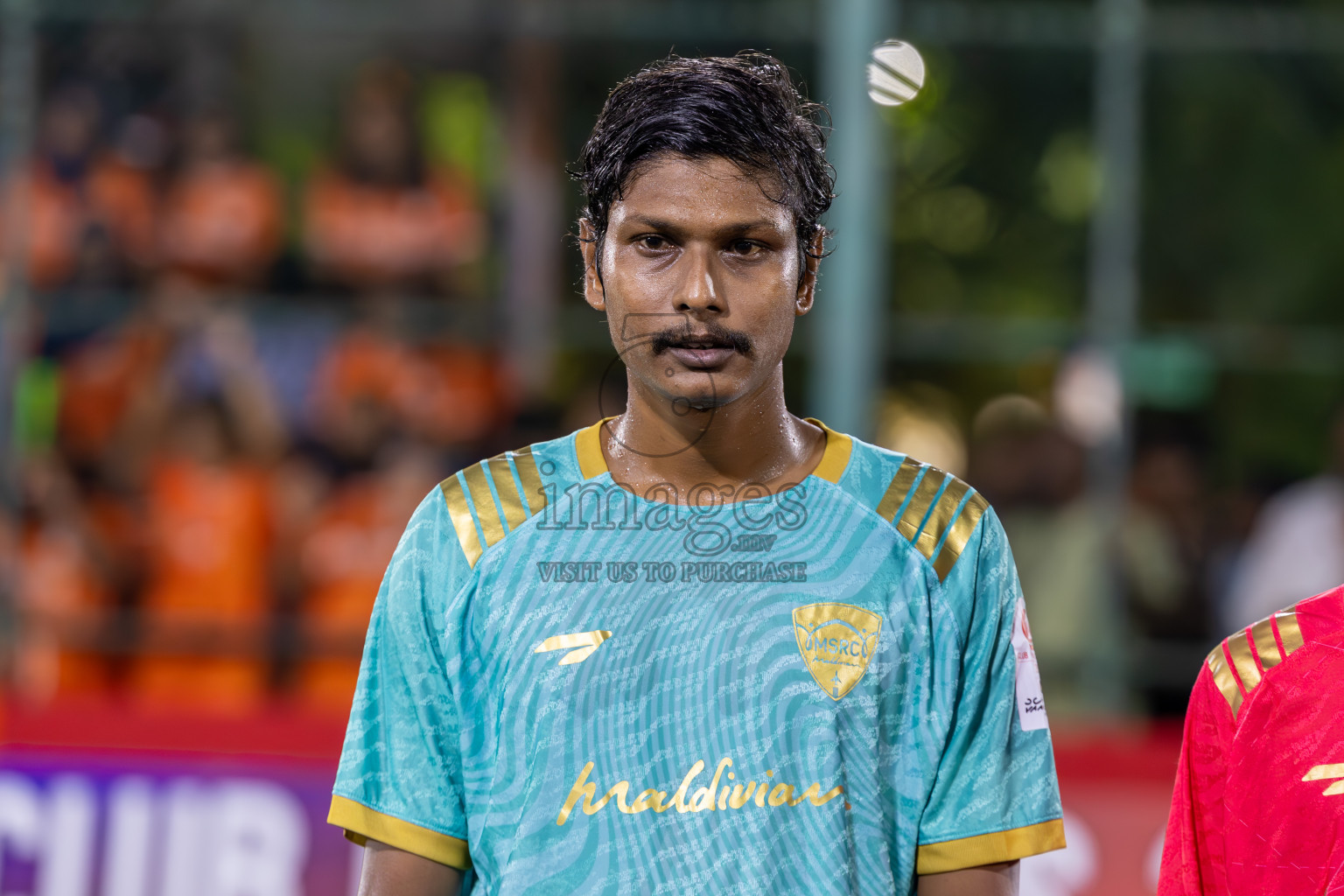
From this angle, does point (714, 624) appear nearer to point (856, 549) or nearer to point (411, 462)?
point (856, 549)

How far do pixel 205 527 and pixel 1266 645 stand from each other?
5.12 metres

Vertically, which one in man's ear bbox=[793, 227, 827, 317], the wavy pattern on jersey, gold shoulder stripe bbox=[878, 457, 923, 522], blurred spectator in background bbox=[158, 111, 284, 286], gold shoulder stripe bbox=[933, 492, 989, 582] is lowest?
the wavy pattern on jersey

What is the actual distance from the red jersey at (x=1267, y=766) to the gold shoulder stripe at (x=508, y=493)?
3.01ft

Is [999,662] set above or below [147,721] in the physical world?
below

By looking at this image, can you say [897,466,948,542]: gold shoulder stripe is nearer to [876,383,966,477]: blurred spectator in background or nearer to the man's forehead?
the man's forehead

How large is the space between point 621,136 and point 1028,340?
5.16m

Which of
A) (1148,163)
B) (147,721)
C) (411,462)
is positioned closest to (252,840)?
(147,721)

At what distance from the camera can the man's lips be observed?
2135 mm

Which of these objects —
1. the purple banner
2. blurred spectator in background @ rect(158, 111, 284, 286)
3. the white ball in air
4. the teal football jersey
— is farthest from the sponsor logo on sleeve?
blurred spectator in background @ rect(158, 111, 284, 286)

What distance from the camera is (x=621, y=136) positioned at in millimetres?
2201

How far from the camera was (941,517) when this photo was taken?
7.23ft

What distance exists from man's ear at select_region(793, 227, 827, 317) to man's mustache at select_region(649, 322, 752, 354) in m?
0.15

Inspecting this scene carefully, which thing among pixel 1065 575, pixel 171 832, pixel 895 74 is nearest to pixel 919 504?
pixel 895 74

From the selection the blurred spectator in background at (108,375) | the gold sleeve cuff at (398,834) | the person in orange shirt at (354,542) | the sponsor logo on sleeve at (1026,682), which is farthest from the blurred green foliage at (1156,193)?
the gold sleeve cuff at (398,834)
